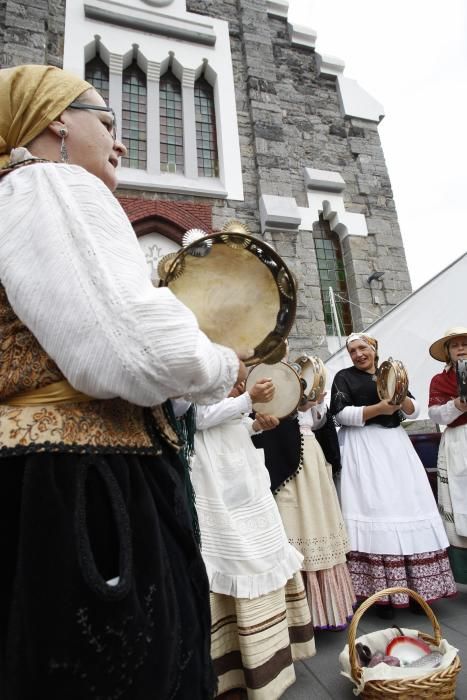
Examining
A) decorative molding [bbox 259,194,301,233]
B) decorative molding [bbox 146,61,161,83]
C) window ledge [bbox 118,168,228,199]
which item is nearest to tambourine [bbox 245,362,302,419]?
decorative molding [bbox 259,194,301,233]

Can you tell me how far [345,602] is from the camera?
2.78 m

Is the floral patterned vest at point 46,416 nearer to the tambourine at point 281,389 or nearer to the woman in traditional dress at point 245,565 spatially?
the woman in traditional dress at point 245,565

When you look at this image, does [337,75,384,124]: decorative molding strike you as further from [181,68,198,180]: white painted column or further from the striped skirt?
the striped skirt

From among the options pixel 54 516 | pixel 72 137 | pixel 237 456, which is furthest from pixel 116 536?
pixel 237 456

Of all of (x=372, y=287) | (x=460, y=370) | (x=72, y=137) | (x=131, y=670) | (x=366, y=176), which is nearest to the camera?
(x=131, y=670)

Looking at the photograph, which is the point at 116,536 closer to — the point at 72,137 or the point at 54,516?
the point at 54,516

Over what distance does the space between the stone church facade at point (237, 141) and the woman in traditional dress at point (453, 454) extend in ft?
11.1

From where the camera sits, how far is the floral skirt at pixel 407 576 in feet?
9.55

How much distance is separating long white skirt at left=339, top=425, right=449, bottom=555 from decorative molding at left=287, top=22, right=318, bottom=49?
391 inches

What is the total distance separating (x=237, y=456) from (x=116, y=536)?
159 cm

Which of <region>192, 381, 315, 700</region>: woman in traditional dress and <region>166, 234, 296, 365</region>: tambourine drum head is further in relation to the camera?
<region>192, 381, 315, 700</region>: woman in traditional dress

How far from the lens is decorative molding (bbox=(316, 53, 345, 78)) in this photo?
9.34 m

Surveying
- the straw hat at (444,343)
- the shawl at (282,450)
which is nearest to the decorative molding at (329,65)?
the straw hat at (444,343)

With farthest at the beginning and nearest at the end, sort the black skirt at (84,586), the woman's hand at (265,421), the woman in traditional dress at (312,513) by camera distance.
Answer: the woman in traditional dress at (312,513)
the woman's hand at (265,421)
the black skirt at (84,586)
